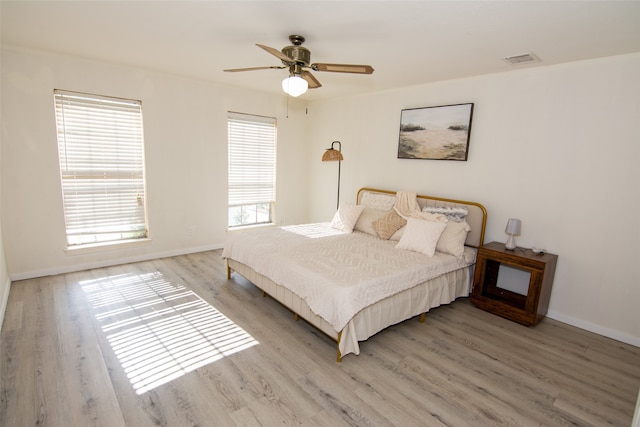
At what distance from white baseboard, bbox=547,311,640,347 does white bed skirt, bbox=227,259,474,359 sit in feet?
2.86

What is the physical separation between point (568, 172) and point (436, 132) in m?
1.49

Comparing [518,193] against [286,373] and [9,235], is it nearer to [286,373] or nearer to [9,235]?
[286,373]

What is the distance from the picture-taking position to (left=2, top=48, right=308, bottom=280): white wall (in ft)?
11.4

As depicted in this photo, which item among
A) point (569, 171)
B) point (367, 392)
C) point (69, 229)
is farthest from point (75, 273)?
point (569, 171)

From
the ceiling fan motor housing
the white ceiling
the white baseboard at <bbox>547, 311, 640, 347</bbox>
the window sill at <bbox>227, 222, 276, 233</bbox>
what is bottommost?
the white baseboard at <bbox>547, 311, 640, 347</bbox>

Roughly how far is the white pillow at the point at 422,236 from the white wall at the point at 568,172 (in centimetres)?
76

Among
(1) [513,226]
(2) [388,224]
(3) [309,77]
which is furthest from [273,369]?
(1) [513,226]

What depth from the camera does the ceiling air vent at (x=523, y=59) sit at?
2933 mm

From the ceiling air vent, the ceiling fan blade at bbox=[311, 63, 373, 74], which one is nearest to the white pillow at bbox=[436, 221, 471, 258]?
the ceiling air vent

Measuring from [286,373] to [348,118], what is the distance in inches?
161

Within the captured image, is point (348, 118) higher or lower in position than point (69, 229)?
higher

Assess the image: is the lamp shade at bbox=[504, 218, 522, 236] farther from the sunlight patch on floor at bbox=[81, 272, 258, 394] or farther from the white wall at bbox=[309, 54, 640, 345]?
the sunlight patch on floor at bbox=[81, 272, 258, 394]

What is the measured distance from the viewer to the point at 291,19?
2.43 meters

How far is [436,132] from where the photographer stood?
4066 millimetres
